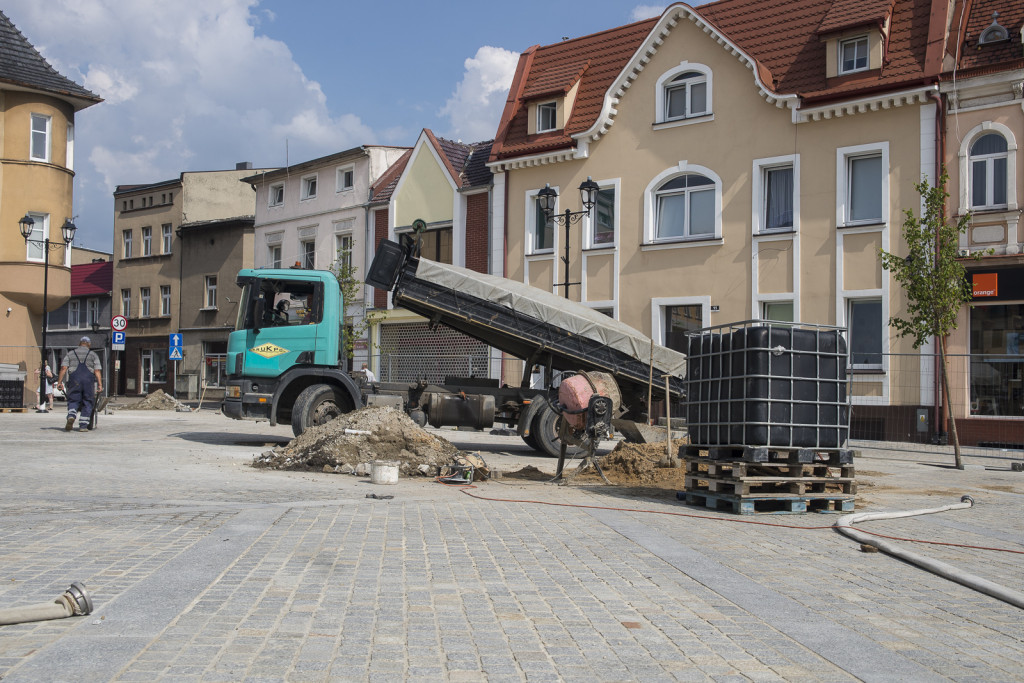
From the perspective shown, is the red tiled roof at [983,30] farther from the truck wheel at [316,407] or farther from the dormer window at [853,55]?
the truck wheel at [316,407]

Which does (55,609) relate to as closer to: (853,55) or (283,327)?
(283,327)

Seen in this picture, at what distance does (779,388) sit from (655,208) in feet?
55.3

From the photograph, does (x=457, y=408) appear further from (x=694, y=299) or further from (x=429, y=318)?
(x=694, y=299)

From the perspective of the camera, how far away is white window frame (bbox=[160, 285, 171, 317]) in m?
45.4

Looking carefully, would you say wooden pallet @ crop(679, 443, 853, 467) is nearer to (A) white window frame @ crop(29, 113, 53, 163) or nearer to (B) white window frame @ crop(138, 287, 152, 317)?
(A) white window frame @ crop(29, 113, 53, 163)

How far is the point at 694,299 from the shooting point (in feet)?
80.5

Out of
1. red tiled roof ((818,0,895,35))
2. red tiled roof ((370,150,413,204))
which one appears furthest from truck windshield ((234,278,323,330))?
red tiled roof ((370,150,413,204))

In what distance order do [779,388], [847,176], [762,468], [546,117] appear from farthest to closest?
[546,117], [847,176], [762,468], [779,388]

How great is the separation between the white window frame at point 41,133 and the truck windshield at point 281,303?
22.8 meters

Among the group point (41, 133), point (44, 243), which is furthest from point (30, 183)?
point (44, 243)

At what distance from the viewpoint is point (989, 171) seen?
20344 mm

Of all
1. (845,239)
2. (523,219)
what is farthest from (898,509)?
(523,219)

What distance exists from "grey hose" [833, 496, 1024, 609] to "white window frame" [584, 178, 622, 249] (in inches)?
675

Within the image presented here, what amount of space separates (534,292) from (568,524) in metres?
8.35
